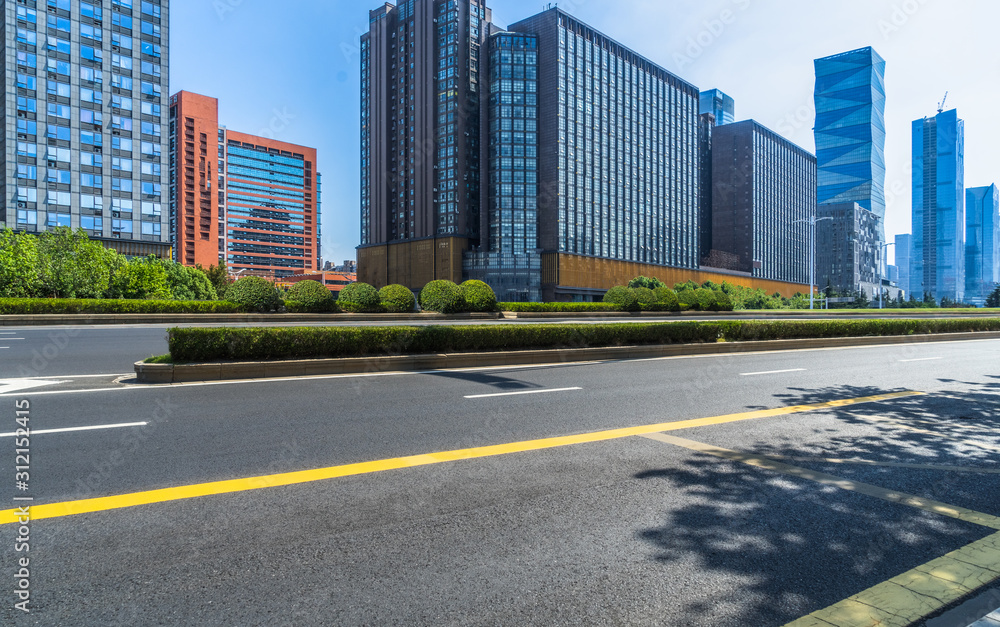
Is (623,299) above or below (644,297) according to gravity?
below

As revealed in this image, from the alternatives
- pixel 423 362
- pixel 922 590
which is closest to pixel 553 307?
pixel 423 362

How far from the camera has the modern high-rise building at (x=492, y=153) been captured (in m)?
84.1

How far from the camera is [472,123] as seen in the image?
86.5m

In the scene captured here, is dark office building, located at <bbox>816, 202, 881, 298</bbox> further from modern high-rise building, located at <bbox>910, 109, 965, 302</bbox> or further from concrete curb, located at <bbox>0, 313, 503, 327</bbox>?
concrete curb, located at <bbox>0, 313, 503, 327</bbox>

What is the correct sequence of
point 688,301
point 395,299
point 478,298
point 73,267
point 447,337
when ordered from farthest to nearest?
1. point 688,301
2. point 73,267
3. point 478,298
4. point 395,299
5. point 447,337

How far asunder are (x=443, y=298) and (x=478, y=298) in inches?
87.4

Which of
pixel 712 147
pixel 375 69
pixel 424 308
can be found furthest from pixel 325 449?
pixel 712 147

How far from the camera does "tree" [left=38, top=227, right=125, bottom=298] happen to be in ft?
111

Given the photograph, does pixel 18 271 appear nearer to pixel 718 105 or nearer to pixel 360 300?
pixel 360 300

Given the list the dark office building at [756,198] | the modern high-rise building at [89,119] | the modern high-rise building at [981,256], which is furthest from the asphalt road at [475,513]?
the modern high-rise building at [981,256]

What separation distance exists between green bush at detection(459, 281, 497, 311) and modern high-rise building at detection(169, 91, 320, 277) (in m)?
118

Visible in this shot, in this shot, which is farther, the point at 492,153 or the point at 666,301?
the point at 492,153

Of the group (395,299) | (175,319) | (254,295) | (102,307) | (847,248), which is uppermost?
(847,248)

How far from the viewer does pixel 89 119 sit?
63.8 meters
